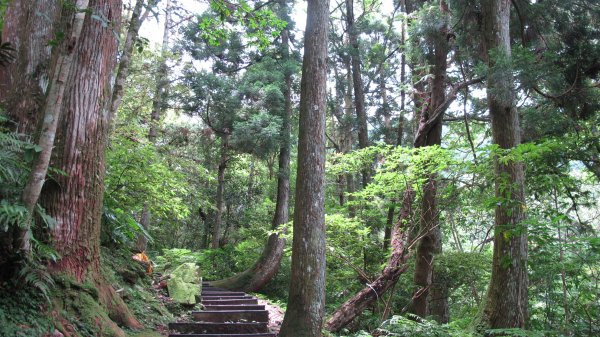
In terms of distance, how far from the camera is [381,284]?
819cm

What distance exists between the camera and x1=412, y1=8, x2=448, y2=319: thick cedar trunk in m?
8.26

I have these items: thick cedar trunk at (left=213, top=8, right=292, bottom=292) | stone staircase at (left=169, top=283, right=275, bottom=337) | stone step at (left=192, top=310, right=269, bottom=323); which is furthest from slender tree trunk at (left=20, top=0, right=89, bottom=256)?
thick cedar trunk at (left=213, top=8, right=292, bottom=292)

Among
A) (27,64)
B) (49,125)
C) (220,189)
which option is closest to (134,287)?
(27,64)

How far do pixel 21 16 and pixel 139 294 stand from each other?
4245 millimetres

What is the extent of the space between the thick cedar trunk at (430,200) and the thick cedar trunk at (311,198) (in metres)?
3.12

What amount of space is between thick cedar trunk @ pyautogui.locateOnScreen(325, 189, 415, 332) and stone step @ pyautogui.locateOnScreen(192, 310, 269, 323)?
4.75 feet

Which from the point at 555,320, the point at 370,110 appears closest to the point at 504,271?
the point at 555,320

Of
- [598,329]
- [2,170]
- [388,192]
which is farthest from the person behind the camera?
[388,192]

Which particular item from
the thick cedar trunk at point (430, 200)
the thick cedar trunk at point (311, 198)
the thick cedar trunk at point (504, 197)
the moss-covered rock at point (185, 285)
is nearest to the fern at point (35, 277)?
the thick cedar trunk at point (311, 198)

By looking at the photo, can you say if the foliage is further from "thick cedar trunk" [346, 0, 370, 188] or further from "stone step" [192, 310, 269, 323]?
"thick cedar trunk" [346, 0, 370, 188]

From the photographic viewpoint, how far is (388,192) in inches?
332

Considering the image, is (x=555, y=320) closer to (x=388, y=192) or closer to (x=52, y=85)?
(x=388, y=192)

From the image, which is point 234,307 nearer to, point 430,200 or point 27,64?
point 430,200

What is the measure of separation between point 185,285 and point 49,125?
496 centimetres
